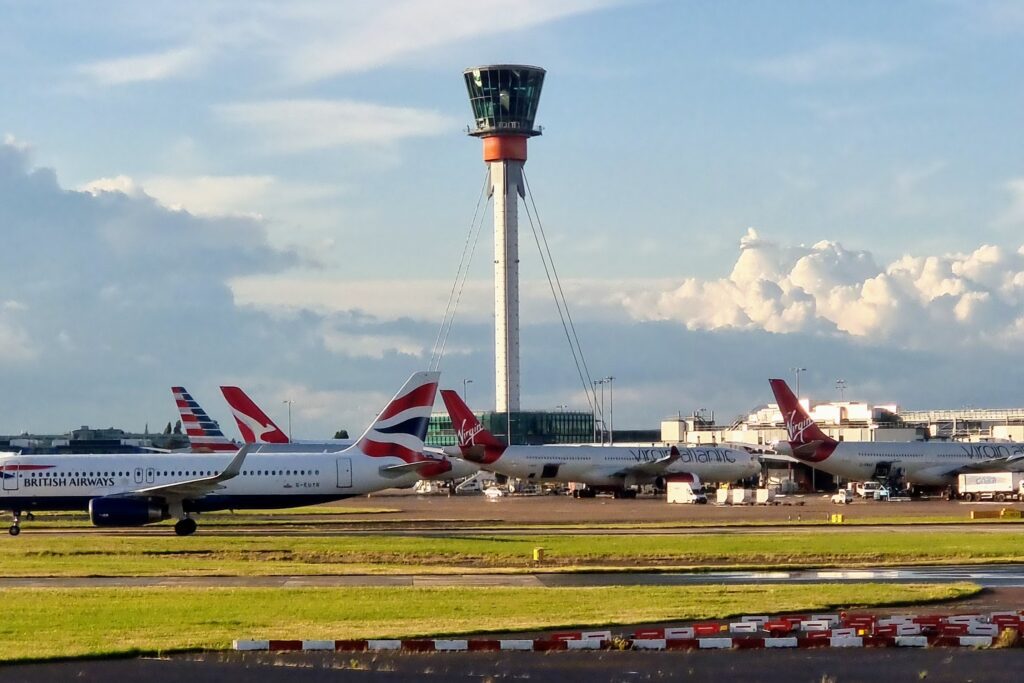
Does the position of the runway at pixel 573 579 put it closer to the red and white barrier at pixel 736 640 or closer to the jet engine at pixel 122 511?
the red and white barrier at pixel 736 640

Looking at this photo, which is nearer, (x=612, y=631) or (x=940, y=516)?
(x=612, y=631)

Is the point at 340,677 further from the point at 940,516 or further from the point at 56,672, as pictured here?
the point at 940,516

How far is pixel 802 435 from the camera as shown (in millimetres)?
96688

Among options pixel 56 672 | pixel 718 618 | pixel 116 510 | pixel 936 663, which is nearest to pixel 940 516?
pixel 116 510

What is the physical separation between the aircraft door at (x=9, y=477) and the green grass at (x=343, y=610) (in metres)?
26.0

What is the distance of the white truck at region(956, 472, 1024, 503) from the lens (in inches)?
3489

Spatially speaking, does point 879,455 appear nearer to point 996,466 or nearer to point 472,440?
point 996,466

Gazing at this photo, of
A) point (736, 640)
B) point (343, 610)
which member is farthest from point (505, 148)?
point (736, 640)

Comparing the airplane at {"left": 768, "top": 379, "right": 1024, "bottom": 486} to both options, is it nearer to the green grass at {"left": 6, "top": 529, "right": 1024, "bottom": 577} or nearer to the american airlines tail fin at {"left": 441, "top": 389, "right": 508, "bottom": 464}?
the american airlines tail fin at {"left": 441, "top": 389, "right": 508, "bottom": 464}

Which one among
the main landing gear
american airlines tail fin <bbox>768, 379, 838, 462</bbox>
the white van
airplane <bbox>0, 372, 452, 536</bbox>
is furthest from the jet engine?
the white van

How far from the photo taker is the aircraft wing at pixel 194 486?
55.3 m

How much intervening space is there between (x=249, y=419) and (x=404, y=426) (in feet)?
129

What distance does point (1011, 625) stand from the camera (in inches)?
906

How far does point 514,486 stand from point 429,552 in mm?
72862
